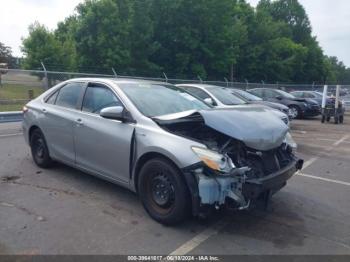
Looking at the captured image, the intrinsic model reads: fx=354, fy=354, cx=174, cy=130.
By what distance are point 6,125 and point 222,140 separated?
9800mm

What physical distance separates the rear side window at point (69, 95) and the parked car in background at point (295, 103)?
13.3 metres

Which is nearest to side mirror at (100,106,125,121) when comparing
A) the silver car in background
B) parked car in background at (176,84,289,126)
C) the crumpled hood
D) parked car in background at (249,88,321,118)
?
the silver car in background

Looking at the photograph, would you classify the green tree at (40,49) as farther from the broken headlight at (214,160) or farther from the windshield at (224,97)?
the broken headlight at (214,160)

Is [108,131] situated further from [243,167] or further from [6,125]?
[6,125]

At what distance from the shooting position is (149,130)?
4.12 meters

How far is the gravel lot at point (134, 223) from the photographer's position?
11.6ft

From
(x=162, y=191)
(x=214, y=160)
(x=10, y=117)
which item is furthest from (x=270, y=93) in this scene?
(x=214, y=160)

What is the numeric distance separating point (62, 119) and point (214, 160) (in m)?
2.76

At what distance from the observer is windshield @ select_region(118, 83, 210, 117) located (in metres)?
4.54

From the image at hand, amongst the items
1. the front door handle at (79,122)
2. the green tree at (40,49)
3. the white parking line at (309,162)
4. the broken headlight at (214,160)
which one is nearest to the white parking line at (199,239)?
the broken headlight at (214,160)

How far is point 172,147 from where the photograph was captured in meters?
3.81

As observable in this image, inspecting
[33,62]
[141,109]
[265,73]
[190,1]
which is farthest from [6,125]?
[265,73]

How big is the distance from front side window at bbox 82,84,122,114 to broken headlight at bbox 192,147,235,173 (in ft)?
4.86

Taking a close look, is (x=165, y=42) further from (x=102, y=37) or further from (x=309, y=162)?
(x=309, y=162)
